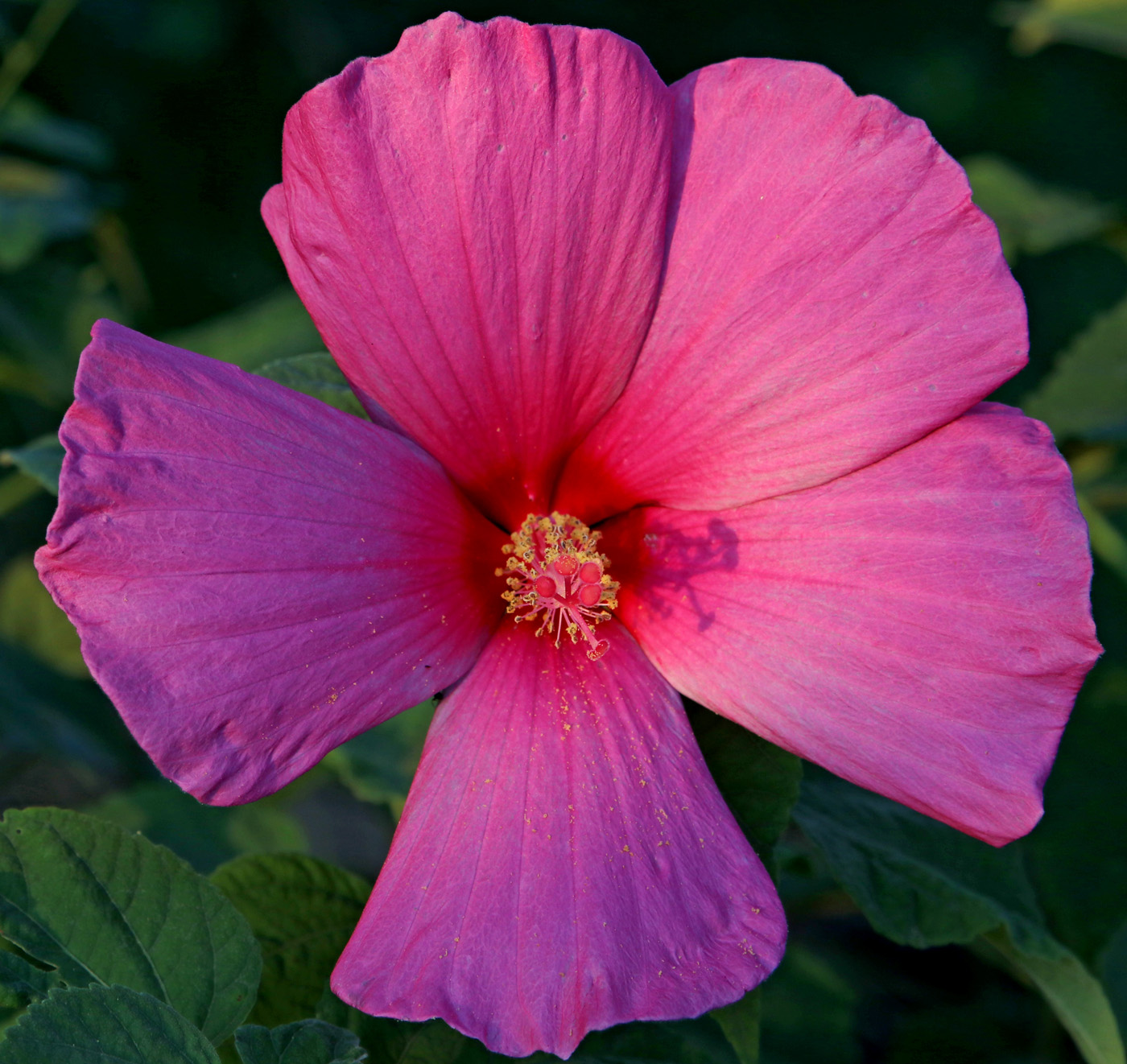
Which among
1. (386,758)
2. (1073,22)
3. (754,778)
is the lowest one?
(386,758)

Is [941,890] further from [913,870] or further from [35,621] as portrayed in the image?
[35,621]

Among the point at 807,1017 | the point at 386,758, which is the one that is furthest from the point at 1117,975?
the point at 386,758

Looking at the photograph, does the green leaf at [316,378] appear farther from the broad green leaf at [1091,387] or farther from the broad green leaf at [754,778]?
the broad green leaf at [1091,387]

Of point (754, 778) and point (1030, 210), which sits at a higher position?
point (1030, 210)

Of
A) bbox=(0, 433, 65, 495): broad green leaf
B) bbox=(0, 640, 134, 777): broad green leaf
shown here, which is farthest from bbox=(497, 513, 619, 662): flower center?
bbox=(0, 640, 134, 777): broad green leaf

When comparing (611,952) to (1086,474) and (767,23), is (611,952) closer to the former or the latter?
(1086,474)

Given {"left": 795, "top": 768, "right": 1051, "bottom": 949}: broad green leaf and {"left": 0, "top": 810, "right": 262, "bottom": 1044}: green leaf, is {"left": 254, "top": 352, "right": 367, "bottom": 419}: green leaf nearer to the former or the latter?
{"left": 0, "top": 810, "right": 262, "bottom": 1044}: green leaf

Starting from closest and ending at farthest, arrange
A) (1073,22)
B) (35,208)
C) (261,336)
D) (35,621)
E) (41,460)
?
1. (41,460)
2. (1073,22)
3. (261,336)
4. (35,208)
5. (35,621)

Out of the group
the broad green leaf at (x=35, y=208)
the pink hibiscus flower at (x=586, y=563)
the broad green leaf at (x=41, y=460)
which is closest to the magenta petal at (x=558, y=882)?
the pink hibiscus flower at (x=586, y=563)
